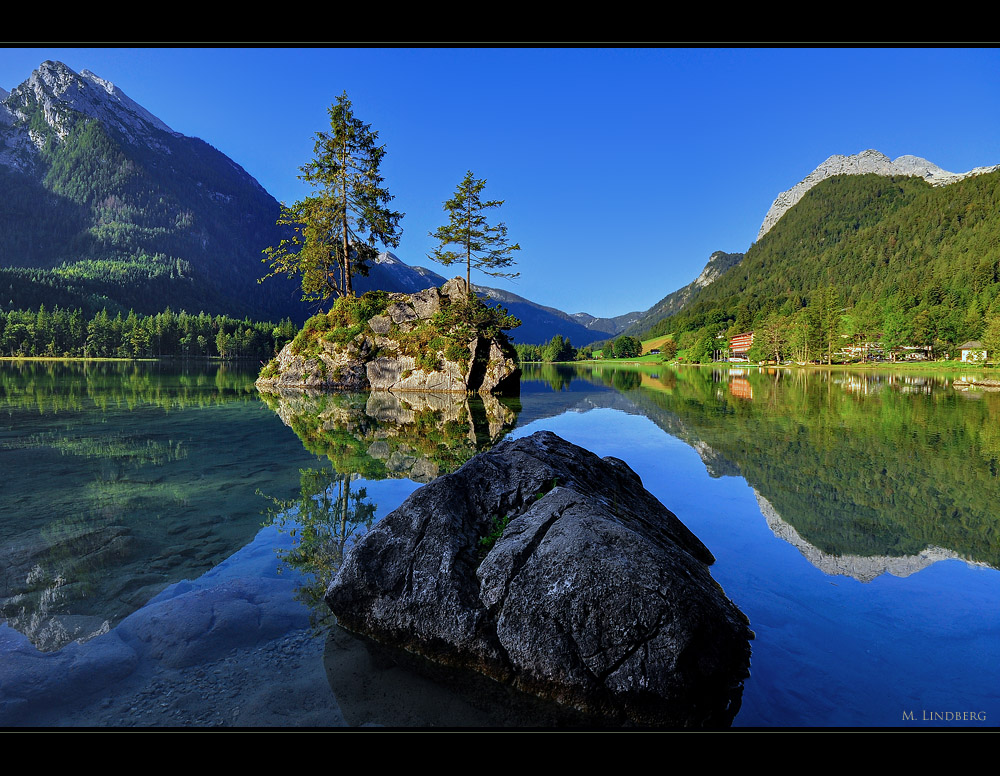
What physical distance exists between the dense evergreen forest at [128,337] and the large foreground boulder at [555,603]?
126m

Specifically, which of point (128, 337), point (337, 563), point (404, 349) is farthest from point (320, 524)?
point (128, 337)

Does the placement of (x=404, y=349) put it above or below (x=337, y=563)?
above

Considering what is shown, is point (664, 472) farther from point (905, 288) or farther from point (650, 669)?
point (905, 288)

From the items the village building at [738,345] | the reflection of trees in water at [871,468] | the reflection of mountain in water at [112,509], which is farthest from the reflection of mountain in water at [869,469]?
the village building at [738,345]

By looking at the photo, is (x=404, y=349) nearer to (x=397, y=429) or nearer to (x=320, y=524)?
(x=397, y=429)

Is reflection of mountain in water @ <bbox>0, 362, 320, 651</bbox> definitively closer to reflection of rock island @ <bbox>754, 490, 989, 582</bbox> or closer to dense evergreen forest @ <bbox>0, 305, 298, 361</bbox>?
reflection of rock island @ <bbox>754, 490, 989, 582</bbox>

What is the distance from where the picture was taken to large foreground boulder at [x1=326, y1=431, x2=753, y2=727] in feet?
15.0

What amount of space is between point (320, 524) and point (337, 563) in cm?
190

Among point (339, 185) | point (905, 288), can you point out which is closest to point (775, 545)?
point (339, 185)

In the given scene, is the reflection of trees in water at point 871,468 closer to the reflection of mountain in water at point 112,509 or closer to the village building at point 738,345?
the reflection of mountain in water at point 112,509

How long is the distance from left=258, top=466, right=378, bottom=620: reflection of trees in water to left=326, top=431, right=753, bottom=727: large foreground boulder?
1145 millimetres

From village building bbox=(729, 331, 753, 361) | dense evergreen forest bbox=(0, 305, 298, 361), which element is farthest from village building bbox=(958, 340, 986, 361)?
dense evergreen forest bbox=(0, 305, 298, 361)

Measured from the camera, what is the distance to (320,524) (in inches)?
362

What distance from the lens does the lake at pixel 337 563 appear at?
4.54 meters
